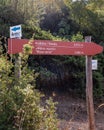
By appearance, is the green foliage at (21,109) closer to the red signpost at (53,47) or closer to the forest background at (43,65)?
the forest background at (43,65)

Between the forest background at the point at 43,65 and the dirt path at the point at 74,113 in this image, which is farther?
the dirt path at the point at 74,113

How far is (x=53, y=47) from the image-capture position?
6570 mm

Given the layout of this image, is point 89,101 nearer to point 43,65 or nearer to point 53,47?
point 53,47

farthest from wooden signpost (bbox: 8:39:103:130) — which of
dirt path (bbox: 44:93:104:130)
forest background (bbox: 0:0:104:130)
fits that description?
dirt path (bbox: 44:93:104:130)

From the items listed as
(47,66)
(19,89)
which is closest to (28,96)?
(19,89)

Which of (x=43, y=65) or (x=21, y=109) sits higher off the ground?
(x=21, y=109)

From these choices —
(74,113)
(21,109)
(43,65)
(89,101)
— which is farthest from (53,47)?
(43,65)

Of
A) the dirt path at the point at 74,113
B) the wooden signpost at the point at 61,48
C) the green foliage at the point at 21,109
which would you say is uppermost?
the wooden signpost at the point at 61,48

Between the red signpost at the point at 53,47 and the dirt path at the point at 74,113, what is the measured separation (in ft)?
7.55

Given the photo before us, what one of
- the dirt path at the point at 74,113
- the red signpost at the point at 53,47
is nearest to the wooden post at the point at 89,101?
the red signpost at the point at 53,47

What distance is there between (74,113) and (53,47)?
2.97 meters

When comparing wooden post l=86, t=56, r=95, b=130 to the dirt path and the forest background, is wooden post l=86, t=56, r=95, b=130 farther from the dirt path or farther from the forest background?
the dirt path

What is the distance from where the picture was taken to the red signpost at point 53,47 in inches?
237

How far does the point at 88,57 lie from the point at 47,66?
481 centimetres
